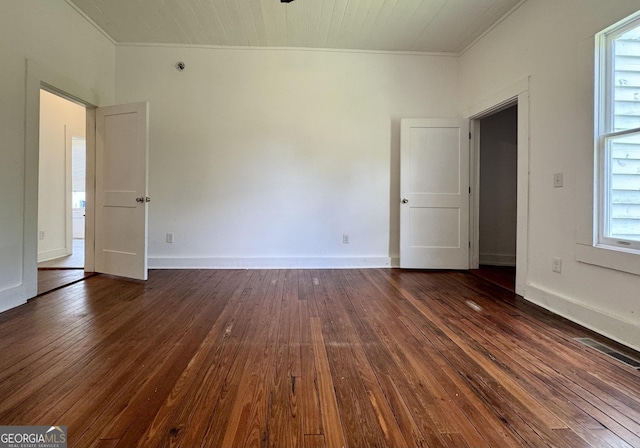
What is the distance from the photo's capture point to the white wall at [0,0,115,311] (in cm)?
246

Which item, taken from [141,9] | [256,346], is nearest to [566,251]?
[256,346]

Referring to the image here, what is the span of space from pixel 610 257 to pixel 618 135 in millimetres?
840

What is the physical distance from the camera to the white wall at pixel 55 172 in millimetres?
4648

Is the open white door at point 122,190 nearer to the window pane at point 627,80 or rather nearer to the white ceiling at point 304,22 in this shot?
the white ceiling at point 304,22

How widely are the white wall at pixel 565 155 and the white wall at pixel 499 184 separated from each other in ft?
4.67

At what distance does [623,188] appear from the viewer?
215 centimetres

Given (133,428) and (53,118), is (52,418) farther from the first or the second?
(53,118)

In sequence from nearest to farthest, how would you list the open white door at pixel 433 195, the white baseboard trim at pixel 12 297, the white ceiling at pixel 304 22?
1. the white baseboard trim at pixel 12 297
2. the white ceiling at pixel 304 22
3. the open white door at pixel 433 195

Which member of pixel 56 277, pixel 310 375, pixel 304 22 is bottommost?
pixel 310 375

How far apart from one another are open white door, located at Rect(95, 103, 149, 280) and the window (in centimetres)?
409

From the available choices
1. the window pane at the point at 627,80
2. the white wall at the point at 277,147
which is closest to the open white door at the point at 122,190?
the white wall at the point at 277,147

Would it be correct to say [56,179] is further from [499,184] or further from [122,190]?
[499,184]

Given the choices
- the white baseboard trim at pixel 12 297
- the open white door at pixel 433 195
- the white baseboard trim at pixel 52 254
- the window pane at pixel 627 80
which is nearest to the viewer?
the window pane at pixel 627 80

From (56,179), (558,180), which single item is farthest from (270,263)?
(56,179)
